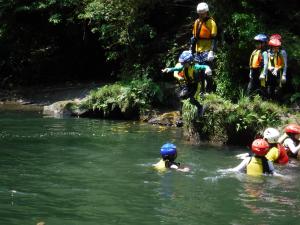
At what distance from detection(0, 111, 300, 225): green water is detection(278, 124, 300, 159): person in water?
1.30 ft

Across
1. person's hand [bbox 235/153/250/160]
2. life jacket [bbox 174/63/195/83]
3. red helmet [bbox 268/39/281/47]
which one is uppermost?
red helmet [bbox 268/39/281/47]

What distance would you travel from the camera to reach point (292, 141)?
1216 cm

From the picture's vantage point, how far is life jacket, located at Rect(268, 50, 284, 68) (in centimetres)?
1402

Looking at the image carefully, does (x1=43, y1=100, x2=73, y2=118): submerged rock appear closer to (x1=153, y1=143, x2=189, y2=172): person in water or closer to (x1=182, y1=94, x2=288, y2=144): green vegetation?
(x1=182, y1=94, x2=288, y2=144): green vegetation

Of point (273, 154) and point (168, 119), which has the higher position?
point (168, 119)

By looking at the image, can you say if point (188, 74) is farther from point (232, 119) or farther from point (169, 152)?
point (169, 152)

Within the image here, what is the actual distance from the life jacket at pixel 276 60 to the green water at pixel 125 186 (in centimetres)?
224

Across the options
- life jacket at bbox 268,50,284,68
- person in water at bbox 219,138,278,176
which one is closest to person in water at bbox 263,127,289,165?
person in water at bbox 219,138,278,176

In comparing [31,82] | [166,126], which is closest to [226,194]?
[166,126]

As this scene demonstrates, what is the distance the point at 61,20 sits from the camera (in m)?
22.8

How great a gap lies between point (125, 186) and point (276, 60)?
5.83 metres

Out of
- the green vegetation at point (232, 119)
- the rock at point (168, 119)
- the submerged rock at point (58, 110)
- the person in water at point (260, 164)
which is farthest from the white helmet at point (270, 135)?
the submerged rock at point (58, 110)

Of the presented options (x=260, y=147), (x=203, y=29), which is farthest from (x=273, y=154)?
(x=203, y=29)

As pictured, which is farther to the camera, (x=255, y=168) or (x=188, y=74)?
(x=188, y=74)
